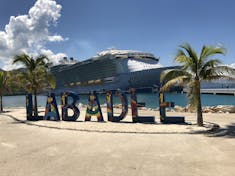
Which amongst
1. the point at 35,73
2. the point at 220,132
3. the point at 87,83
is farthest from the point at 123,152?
the point at 87,83

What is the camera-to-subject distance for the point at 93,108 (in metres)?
17.5

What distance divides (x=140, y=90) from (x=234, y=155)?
92123 millimetres

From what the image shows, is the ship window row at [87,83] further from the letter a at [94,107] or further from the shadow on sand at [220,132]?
the shadow on sand at [220,132]

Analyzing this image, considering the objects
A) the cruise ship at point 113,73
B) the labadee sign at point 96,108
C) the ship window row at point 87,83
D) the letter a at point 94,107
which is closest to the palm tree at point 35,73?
the labadee sign at point 96,108

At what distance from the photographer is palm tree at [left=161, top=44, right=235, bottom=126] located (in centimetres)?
1348

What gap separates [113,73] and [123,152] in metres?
96.9

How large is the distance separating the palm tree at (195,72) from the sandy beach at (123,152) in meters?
2.12

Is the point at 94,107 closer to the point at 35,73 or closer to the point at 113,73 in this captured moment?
the point at 35,73

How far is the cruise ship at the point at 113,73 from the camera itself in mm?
98375

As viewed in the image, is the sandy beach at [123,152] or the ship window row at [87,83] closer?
the sandy beach at [123,152]

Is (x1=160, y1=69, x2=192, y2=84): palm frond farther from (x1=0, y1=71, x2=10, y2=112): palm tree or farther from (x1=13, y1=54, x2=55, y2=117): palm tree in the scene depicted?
(x1=0, y1=71, x2=10, y2=112): palm tree

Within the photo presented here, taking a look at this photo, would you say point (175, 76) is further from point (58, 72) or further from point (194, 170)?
point (58, 72)

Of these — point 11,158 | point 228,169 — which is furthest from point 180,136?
point 11,158

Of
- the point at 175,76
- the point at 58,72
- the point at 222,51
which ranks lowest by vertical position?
the point at 175,76
